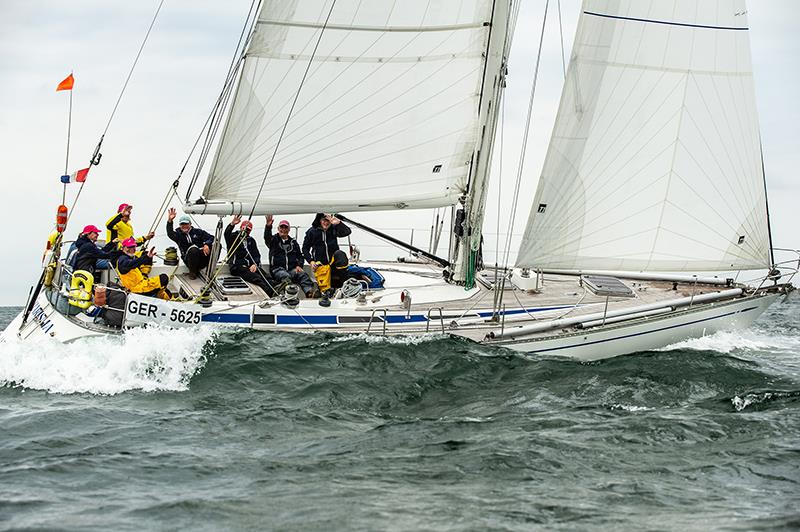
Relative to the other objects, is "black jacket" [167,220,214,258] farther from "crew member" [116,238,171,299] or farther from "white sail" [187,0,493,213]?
"crew member" [116,238,171,299]

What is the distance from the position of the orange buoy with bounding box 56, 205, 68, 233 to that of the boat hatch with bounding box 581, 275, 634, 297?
→ 24.9 ft

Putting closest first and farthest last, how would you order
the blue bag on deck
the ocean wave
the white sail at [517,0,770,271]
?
the ocean wave → the white sail at [517,0,770,271] → the blue bag on deck

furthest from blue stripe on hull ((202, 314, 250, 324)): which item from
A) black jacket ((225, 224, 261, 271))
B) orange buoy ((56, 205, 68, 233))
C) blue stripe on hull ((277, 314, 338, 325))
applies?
orange buoy ((56, 205, 68, 233))

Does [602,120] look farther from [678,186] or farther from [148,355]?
[148,355]

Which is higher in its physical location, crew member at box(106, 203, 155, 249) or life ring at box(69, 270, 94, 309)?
crew member at box(106, 203, 155, 249)

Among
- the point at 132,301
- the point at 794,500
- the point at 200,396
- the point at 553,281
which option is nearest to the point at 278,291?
the point at 132,301

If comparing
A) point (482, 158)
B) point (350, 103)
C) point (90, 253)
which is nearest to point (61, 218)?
point (90, 253)

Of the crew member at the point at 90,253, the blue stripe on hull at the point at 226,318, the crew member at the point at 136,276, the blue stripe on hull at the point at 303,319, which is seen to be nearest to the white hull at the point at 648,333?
the blue stripe on hull at the point at 303,319

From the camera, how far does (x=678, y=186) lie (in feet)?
41.8

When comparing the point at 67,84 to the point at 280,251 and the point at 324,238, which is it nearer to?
the point at 280,251

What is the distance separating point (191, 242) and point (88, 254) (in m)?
1.79

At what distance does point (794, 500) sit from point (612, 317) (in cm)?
563

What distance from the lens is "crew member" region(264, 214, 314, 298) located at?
13336 mm

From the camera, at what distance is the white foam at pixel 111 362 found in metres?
10.4
